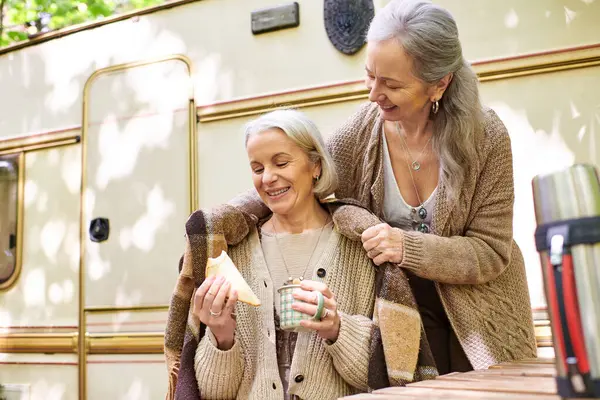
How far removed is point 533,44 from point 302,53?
113 cm

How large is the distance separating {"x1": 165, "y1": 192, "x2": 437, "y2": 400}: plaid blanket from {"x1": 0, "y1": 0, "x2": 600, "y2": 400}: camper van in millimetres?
1108

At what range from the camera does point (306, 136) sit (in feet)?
8.18

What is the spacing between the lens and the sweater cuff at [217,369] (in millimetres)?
2275

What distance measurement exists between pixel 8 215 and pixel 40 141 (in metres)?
0.52

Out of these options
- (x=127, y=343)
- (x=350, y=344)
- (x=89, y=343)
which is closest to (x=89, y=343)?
(x=89, y=343)

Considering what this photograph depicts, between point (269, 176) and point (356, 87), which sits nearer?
point (269, 176)

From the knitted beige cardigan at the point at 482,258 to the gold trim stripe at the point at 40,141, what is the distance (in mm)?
2887

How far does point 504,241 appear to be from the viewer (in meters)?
2.44

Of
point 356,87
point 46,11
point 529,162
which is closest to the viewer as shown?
point 529,162

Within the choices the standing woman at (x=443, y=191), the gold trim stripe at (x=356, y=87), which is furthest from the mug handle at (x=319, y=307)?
the gold trim stripe at (x=356, y=87)

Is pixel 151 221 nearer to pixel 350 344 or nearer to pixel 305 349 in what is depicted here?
pixel 305 349

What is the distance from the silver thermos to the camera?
0.89 m

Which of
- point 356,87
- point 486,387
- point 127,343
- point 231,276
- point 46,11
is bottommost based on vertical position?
point 486,387

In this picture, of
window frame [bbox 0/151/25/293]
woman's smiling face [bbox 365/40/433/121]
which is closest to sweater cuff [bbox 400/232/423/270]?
woman's smiling face [bbox 365/40/433/121]
